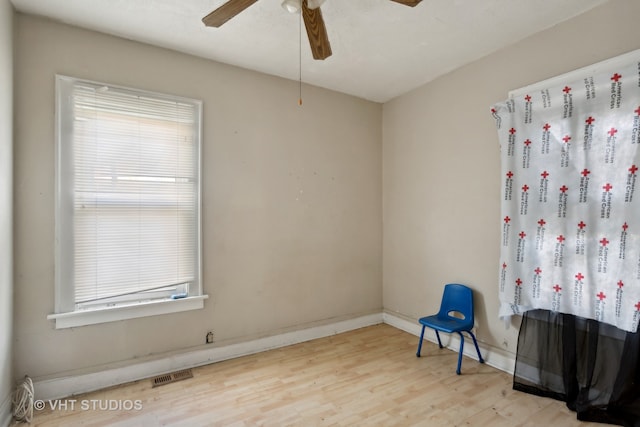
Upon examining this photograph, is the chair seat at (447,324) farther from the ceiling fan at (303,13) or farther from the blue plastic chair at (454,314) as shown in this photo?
the ceiling fan at (303,13)

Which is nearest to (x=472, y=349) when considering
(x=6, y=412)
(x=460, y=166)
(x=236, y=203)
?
(x=460, y=166)

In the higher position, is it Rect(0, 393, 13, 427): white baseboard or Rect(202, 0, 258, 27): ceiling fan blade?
Rect(202, 0, 258, 27): ceiling fan blade

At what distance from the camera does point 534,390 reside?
7.41ft

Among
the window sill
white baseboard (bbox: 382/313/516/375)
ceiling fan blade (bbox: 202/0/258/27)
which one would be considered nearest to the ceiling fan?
ceiling fan blade (bbox: 202/0/258/27)

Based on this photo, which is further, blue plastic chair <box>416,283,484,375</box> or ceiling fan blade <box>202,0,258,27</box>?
blue plastic chair <box>416,283,484,375</box>

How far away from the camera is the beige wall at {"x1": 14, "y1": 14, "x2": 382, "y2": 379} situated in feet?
7.28

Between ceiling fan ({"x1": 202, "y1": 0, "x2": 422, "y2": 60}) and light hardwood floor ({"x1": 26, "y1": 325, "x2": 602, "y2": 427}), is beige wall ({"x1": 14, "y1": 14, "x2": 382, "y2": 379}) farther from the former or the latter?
ceiling fan ({"x1": 202, "y1": 0, "x2": 422, "y2": 60})

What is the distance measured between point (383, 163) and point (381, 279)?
1.44m

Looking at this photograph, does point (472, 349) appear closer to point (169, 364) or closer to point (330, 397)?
point (330, 397)

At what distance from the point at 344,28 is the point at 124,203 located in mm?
2168

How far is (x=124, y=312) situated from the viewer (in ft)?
8.07

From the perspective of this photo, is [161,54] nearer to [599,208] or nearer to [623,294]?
[599,208]

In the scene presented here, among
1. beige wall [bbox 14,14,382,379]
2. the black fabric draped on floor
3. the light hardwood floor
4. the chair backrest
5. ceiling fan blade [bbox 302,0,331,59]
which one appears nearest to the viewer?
ceiling fan blade [bbox 302,0,331,59]

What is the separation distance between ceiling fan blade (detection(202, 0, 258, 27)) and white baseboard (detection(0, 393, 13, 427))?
8.49ft
